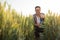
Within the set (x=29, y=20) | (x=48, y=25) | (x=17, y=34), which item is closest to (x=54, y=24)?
(x=48, y=25)

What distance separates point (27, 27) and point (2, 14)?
76.1 inches

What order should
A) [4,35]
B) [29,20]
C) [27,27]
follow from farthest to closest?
[29,20], [27,27], [4,35]

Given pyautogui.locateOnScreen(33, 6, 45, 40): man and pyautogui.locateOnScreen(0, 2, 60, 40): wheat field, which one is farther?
pyautogui.locateOnScreen(33, 6, 45, 40): man

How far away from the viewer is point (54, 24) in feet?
29.7

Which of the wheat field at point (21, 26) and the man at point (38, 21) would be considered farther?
the man at point (38, 21)

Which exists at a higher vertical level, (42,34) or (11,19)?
(11,19)

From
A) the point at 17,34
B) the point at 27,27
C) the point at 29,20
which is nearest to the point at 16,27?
the point at 17,34

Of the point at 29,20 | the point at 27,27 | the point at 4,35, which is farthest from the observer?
the point at 29,20

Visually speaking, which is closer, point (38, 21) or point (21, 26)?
point (21, 26)

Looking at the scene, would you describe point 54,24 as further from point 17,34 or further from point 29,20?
point 17,34

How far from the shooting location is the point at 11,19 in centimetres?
690

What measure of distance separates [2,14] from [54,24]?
287cm

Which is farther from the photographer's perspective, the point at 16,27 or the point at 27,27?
the point at 27,27

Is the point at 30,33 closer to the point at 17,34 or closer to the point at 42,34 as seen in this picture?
the point at 42,34
